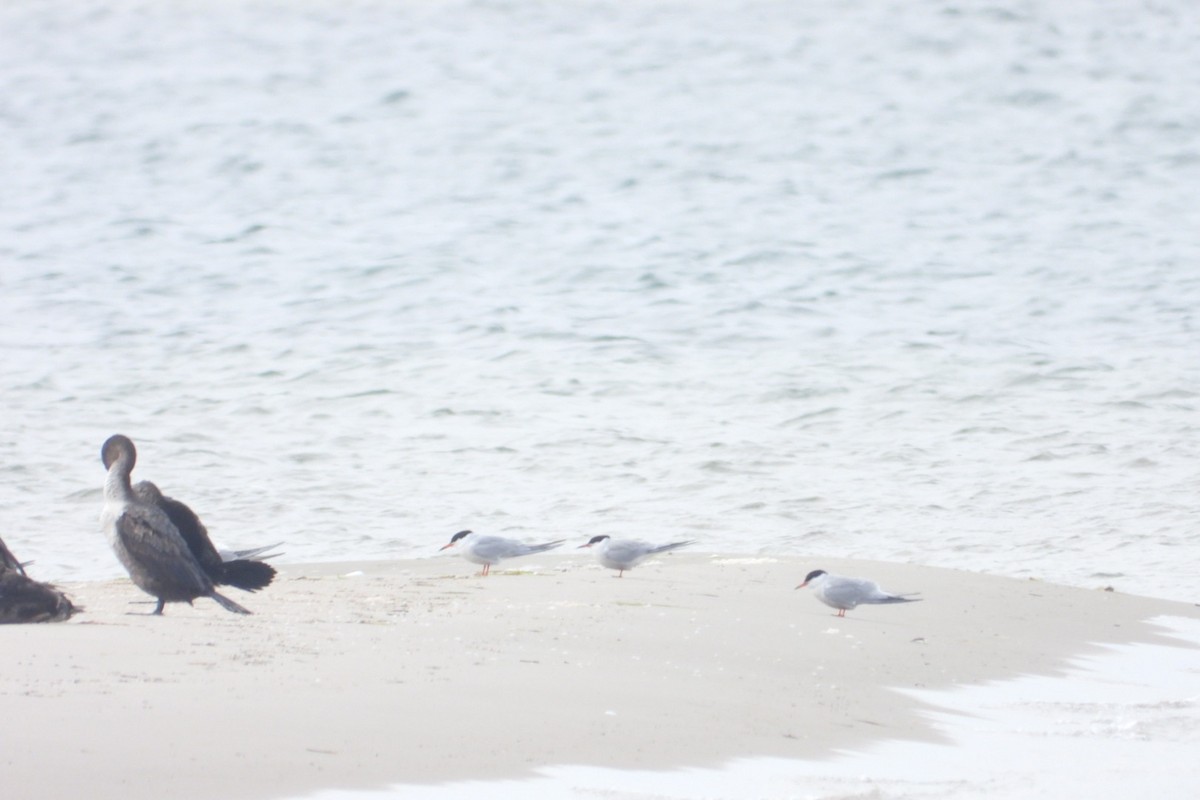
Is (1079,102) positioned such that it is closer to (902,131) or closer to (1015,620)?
(902,131)

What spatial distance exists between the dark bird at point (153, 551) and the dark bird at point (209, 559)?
0.05m

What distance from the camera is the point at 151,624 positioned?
654cm

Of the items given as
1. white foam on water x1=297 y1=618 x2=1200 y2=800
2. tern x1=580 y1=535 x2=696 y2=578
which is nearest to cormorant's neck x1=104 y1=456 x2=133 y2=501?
tern x1=580 y1=535 x2=696 y2=578

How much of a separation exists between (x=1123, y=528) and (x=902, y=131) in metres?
17.2

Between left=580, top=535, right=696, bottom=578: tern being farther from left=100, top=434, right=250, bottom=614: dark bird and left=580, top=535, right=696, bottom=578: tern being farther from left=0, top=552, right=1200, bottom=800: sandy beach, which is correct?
left=100, top=434, right=250, bottom=614: dark bird

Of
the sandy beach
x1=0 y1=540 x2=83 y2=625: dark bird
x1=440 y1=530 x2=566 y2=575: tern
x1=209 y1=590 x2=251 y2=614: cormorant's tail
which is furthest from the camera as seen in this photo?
x1=440 y1=530 x2=566 y2=575: tern

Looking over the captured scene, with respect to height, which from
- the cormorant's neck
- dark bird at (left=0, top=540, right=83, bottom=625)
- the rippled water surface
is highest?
the cormorant's neck

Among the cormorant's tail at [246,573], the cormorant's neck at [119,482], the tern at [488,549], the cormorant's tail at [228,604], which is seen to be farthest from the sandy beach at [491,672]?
the cormorant's neck at [119,482]

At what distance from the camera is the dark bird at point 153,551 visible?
22.9 feet

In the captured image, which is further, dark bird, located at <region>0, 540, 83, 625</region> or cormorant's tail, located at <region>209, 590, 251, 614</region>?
cormorant's tail, located at <region>209, 590, 251, 614</region>

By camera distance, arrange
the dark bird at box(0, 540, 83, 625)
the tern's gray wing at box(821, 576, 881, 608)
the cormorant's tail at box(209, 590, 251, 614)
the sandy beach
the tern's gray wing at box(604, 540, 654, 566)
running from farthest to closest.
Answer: the tern's gray wing at box(604, 540, 654, 566) → the tern's gray wing at box(821, 576, 881, 608) → the cormorant's tail at box(209, 590, 251, 614) → the dark bird at box(0, 540, 83, 625) → the sandy beach

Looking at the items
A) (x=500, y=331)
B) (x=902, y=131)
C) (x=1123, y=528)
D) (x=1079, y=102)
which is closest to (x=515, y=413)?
(x=500, y=331)

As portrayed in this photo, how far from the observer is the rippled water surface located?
11.6 m

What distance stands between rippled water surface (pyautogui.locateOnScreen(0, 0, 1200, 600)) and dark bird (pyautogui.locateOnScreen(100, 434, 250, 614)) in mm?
2865
